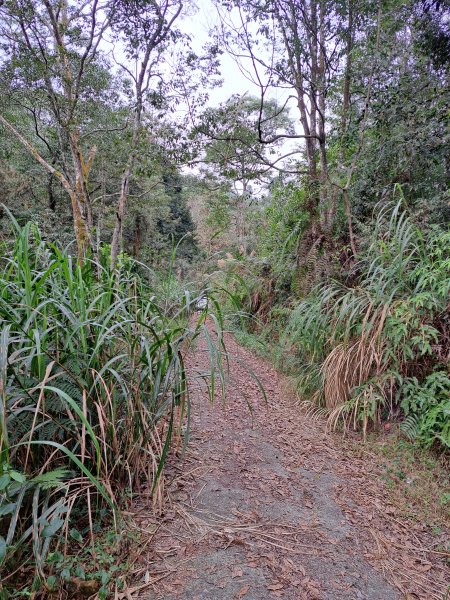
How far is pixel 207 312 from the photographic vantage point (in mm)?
1698

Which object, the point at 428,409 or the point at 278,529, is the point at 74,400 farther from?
the point at 428,409

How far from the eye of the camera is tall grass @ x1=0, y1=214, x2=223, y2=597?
4.07ft

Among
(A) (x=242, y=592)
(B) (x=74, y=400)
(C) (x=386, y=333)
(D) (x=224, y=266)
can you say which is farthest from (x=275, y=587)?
(D) (x=224, y=266)

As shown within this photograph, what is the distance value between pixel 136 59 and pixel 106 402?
19.7ft

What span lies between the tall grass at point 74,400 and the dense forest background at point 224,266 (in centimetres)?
1

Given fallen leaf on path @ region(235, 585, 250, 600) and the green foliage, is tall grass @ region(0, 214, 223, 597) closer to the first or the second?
fallen leaf on path @ region(235, 585, 250, 600)

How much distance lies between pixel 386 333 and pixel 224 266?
4518 millimetres

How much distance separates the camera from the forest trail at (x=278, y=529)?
50.1 inches

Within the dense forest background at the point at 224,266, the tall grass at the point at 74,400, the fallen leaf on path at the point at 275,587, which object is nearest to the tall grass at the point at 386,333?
the dense forest background at the point at 224,266

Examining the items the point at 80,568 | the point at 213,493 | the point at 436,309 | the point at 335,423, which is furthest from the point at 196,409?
the point at 436,309

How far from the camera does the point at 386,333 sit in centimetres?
268

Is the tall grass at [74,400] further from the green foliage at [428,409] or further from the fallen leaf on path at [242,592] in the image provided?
the green foliage at [428,409]

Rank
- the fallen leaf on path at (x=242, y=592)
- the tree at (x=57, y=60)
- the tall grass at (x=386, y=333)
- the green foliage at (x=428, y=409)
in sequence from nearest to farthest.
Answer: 1. the fallen leaf on path at (x=242, y=592)
2. the green foliage at (x=428, y=409)
3. the tall grass at (x=386, y=333)
4. the tree at (x=57, y=60)

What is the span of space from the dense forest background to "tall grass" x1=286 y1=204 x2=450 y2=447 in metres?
0.02
